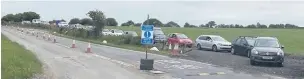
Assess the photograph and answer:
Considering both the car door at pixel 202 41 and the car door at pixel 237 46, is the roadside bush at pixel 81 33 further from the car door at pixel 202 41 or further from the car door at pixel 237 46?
the car door at pixel 237 46

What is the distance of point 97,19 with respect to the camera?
54.4 m

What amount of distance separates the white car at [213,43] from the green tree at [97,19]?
17999mm

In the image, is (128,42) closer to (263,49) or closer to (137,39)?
(137,39)

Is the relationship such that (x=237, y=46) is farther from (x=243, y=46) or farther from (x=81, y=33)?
(x=81, y=33)

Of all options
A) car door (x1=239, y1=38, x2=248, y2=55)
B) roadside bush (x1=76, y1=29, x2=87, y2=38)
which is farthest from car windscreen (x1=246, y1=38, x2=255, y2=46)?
roadside bush (x1=76, y1=29, x2=87, y2=38)

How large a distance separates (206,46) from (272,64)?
13.3 meters

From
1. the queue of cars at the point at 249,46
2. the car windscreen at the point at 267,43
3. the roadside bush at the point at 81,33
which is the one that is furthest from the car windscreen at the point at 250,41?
the roadside bush at the point at 81,33

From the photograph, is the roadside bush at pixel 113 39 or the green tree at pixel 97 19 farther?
the green tree at pixel 97 19

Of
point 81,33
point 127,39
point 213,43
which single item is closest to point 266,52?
point 213,43

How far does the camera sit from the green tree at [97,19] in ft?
177

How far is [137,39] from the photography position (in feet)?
146

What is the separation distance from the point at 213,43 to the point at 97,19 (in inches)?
818

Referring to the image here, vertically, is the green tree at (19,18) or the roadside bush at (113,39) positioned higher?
the green tree at (19,18)

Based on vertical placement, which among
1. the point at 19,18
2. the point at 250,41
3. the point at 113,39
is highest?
the point at 19,18
